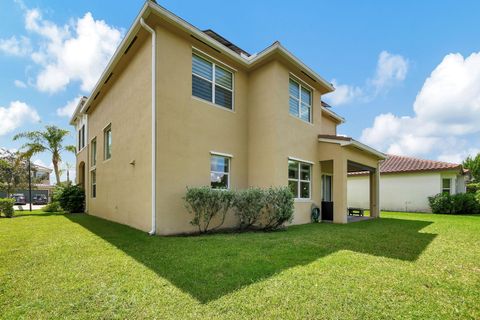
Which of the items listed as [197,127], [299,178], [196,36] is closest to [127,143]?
[197,127]

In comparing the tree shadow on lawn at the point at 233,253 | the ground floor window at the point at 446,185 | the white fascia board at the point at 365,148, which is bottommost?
the tree shadow on lawn at the point at 233,253

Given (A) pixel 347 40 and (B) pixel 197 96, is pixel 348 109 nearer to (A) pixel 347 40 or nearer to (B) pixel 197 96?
(A) pixel 347 40

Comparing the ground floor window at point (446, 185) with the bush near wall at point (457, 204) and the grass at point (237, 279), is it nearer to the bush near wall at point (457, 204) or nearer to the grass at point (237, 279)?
the bush near wall at point (457, 204)

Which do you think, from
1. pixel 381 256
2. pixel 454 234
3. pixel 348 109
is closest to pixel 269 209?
pixel 381 256

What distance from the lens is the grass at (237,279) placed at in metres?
3.09

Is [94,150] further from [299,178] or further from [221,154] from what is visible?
[299,178]

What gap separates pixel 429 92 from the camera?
1614 centimetres

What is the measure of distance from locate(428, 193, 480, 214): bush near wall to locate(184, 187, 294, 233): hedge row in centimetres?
1589

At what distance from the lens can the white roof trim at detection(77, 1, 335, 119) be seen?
7.78 meters

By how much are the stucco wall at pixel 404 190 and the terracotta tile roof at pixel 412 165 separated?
0.49 m

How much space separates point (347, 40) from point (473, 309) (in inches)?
541

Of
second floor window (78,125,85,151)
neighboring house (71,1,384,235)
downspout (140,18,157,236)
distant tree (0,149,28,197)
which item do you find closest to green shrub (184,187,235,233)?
neighboring house (71,1,384,235)

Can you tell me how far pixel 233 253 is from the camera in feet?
18.2

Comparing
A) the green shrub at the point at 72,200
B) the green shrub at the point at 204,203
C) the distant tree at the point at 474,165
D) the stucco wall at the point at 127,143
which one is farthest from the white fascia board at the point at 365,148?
the distant tree at the point at 474,165
